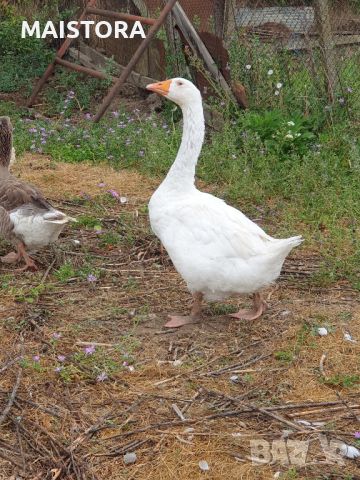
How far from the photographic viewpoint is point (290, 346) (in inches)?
180

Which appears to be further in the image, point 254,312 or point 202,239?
point 254,312

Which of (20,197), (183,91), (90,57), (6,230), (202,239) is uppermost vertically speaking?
(183,91)

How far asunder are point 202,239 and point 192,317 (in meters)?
0.56

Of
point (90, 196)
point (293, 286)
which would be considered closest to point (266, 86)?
point (90, 196)

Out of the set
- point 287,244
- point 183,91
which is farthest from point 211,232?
point 183,91

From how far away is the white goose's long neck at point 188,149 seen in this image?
5.04 metres

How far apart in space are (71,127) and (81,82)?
6.47 feet

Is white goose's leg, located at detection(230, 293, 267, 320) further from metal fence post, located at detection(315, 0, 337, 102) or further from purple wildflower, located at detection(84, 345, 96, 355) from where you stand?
metal fence post, located at detection(315, 0, 337, 102)

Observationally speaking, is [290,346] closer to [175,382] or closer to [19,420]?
[175,382]

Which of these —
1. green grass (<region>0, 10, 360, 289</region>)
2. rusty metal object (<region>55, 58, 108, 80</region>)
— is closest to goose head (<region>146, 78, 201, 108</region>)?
green grass (<region>0, 10, 360, 289</region>)

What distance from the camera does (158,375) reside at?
430 cm

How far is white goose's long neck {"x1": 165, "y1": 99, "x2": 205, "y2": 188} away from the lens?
16.5 ft

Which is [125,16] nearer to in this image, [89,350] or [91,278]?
[91,278]

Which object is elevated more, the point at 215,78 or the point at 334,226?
the point at 215,78
